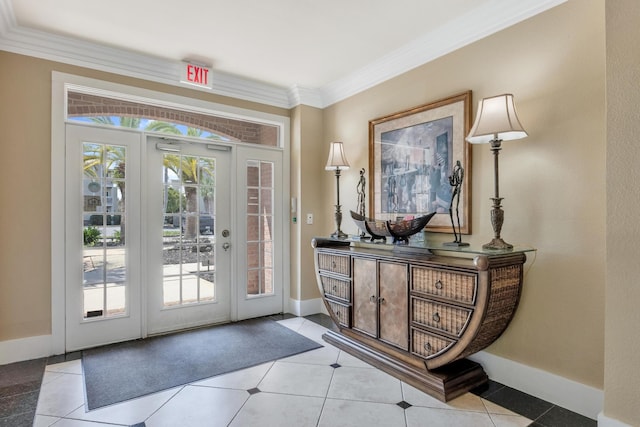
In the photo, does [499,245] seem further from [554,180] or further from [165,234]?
[165,234]

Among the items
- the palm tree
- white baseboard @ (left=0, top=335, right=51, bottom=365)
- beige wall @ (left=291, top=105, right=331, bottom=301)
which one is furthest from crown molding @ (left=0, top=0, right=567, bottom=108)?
white baseboard @ (left=0, top=335, right=51, bottom=365)

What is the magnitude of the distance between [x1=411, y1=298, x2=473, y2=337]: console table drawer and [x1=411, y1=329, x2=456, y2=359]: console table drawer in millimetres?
67

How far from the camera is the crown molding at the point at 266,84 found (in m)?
2.50

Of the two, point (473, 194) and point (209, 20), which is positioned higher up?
point (209, 20)

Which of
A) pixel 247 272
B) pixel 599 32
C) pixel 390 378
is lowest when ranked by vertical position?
pixel 390 378

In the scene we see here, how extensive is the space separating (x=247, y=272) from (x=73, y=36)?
2673 mm

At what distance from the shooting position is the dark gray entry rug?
2449 mm

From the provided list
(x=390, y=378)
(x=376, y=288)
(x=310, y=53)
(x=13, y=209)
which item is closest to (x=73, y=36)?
(x=13, y=209)

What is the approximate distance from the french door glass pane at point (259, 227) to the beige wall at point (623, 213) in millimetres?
3141

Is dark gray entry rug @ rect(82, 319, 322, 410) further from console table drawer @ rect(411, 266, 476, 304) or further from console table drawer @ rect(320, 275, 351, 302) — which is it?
console table drawer @ rect(411, 266, 476, 304)

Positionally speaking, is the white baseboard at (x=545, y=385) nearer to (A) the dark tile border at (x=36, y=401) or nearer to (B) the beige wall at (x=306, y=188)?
(A) the dark tile border at (x=36, y=401)

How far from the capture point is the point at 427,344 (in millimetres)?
2424

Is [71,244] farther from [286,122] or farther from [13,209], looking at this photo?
[286,122]

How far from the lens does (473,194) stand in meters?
2.67
